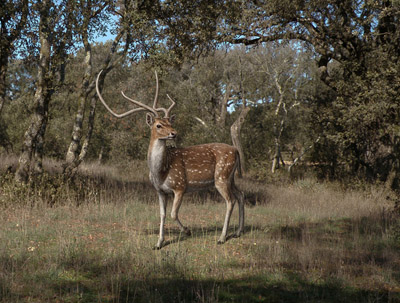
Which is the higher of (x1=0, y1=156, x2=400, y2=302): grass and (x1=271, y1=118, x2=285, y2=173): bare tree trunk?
(x1=271, y1=118, x2=285, y2=173): bare tree trunk

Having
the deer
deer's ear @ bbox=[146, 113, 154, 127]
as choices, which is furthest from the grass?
deer's ear @ bbox=[146, 113, 154, 127]

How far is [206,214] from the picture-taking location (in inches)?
435

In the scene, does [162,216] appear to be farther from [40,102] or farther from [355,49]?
[355,49]

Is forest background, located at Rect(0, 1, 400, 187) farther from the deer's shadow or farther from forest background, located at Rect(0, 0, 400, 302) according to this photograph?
the deer's shadow

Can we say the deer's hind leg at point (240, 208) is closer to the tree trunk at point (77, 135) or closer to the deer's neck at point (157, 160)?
the deer's neck at point (157, 160)

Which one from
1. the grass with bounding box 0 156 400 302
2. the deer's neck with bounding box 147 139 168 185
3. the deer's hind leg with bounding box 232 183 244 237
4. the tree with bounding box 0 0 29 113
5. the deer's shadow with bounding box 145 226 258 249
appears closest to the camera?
the grass with bounding box 0 156 400 302

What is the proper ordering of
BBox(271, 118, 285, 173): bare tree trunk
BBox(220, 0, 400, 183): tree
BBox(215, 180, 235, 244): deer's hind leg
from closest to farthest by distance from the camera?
BBox(215, 180, 235, 244): deer's hind leg
BBox(220, 0, 400, 183): tree
BBox(271, 118, 285, 173): bare tree trunk

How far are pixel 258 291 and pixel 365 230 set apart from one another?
14.7 ft

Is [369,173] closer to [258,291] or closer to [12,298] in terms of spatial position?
[258,291]

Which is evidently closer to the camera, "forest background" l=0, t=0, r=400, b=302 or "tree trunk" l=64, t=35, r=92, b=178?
"forest background" l=0, t=0, r=400, b=302

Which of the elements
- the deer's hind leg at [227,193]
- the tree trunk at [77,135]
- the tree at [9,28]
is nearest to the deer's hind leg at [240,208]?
the deer's hind leg at [227,193]

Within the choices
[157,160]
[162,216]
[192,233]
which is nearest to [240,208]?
[192,233]

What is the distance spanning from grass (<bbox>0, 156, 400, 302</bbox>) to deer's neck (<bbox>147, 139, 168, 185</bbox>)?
1.18m

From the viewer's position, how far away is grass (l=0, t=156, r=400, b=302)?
511 cm
